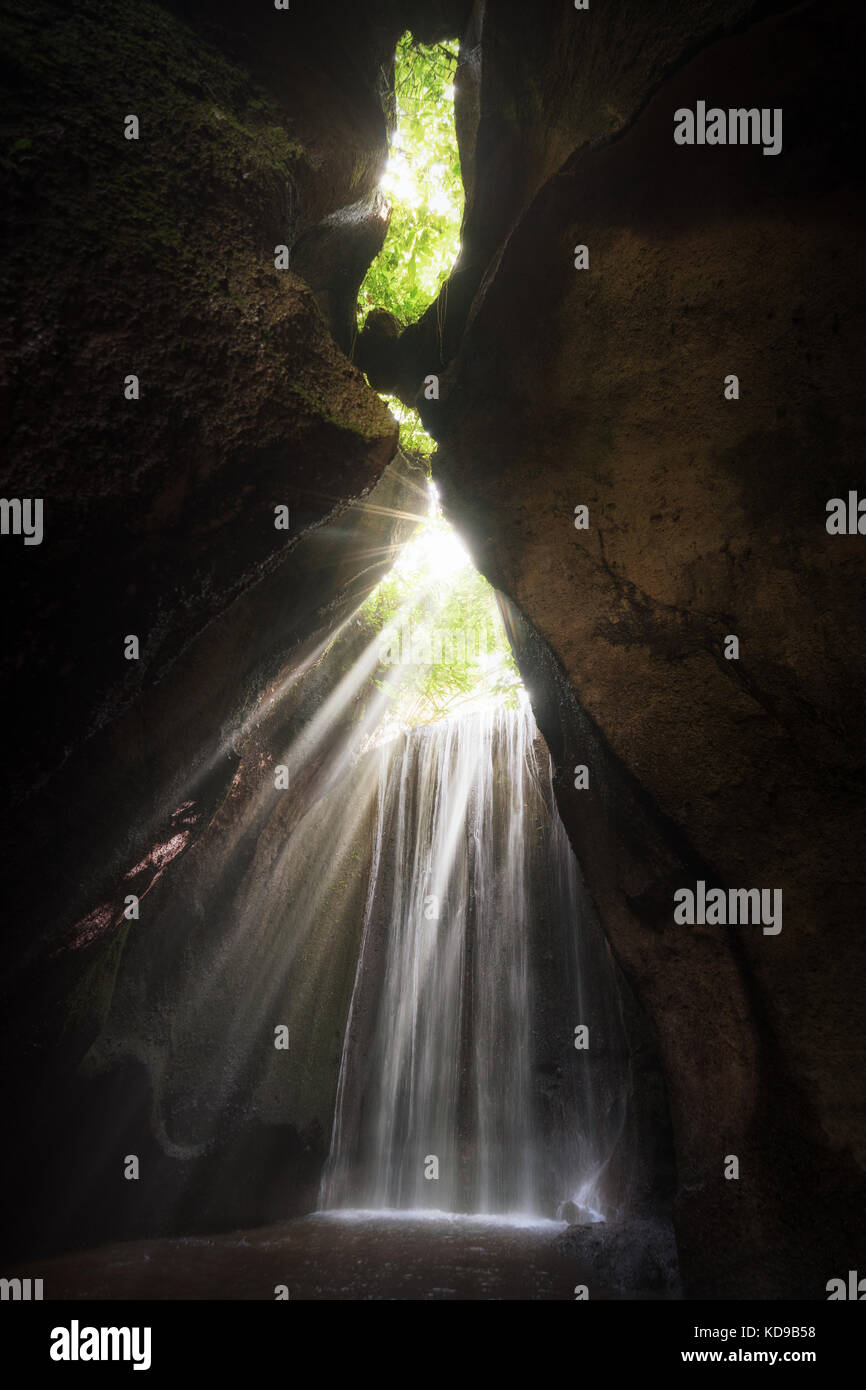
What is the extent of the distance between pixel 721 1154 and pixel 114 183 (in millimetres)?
6812

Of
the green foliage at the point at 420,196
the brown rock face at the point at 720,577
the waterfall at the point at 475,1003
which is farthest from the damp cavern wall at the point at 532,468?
the waterfall at the point at 475,1003

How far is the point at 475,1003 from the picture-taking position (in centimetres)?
1128

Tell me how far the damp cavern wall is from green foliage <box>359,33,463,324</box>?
4.48ft

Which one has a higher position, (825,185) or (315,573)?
(825,185)

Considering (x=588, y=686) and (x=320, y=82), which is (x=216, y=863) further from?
(x=320, y=82)

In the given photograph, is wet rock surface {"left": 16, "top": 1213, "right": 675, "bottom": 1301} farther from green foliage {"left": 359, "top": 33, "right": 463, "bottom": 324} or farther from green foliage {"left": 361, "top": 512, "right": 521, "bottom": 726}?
green foliage {"left": 359, "top": 33, "right": 463, "bottom": 324}

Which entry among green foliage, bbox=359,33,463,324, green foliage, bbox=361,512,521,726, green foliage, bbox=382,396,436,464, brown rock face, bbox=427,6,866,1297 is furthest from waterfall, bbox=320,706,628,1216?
green foliage, bbox=359,33,463,324

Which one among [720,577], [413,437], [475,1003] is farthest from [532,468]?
[475,1003]

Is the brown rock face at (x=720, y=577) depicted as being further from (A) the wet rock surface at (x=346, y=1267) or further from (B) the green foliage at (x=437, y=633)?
(B) the green foliage at (x=437, y=633)

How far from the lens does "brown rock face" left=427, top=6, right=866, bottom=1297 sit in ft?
12.5

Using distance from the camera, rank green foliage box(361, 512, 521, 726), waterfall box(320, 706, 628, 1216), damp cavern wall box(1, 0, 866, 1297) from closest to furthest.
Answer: damp cavern wall box(1, 0, 866, 1297)
waterfall box(320, 706, 628, 1216)
green foliage box(361, 512, 521, 726)

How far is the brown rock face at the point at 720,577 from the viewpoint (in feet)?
12.5

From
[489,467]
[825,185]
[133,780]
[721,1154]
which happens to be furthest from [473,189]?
[721,1154]

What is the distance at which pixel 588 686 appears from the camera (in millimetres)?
5051
